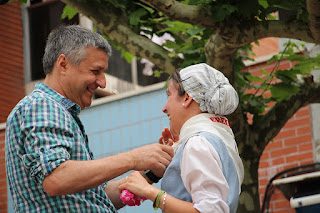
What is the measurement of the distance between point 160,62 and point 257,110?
3.07ft

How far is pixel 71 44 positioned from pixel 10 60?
23.4 ft

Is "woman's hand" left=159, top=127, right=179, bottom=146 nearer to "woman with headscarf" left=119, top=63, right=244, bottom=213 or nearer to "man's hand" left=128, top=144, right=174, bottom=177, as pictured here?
"woman with headscarf" left=119, top=63, right=244, bottom=213

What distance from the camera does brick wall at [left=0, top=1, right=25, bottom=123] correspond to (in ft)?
32.9

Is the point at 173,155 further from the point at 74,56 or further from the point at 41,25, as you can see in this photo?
the point at 41,25

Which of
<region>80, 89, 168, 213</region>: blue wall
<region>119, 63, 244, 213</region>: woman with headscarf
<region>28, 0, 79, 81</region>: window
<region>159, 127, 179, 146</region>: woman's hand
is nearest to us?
<region>119, 63, 244, 213</region>: woman with headscarf

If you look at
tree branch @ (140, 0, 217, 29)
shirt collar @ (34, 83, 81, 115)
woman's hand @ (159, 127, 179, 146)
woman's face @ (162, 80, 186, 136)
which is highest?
tree branch @ (140, 0, 217, 29)

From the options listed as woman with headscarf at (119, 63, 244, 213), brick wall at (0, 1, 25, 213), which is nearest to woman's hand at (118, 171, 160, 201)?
woman with headscarf at (119, 63, 244, 213)

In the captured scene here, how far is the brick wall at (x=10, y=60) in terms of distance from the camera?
10016 millimetres

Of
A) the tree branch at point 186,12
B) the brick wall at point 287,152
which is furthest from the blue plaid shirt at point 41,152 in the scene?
the brick wall at point 287,152

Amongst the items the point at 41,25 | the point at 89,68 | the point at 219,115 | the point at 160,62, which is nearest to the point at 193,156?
the point at 219,115

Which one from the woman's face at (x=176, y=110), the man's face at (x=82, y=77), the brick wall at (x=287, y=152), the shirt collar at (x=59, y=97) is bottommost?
the brick wall at (x=287, y=152)

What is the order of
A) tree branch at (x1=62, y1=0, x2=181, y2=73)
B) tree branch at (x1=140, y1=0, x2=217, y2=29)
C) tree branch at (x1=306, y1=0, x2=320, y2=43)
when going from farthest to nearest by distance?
1. tree branch at (x1=62, y1=0, x2=181, y2=73)
2. tree branch at (x1=140, y1=0, x2=217, y2=29)
3. tree branch at (x1=306, y1=0, x2=320, y2=43)

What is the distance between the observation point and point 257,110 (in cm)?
602

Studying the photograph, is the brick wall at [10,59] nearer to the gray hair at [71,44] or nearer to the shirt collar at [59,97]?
the gray hair at [71,44]
